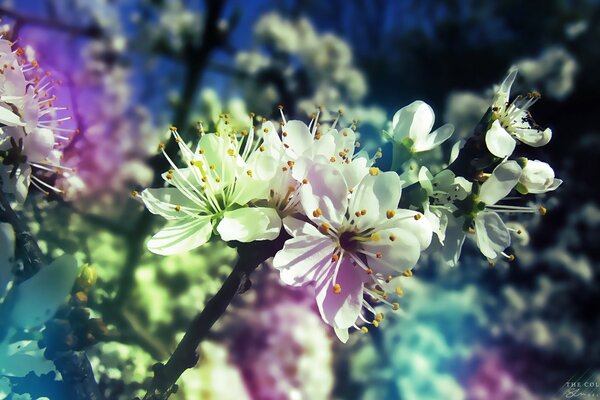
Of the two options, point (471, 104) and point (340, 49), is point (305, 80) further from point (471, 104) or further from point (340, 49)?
point (471, 104)

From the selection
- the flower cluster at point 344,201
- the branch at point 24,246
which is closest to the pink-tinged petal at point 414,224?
the flower cluster at point 344,201

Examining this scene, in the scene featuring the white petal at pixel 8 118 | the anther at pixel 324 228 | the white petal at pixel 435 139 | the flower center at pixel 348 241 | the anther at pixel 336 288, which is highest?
the white petal at pixel 8 118

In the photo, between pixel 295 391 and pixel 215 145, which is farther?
pixel 295 391

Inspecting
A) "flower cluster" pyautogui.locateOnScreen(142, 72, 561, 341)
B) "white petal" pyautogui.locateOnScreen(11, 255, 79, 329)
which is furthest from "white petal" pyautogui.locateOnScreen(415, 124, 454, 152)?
"white petal" pyautogui.locateOnScreen(11, 255, 79, 329)

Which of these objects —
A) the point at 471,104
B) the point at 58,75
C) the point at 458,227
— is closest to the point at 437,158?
the point at 458,227

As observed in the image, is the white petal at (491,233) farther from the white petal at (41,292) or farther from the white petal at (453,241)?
the white petal at (41,292)

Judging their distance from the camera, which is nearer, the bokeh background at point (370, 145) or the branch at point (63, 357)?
the branch at point (63, 357)
